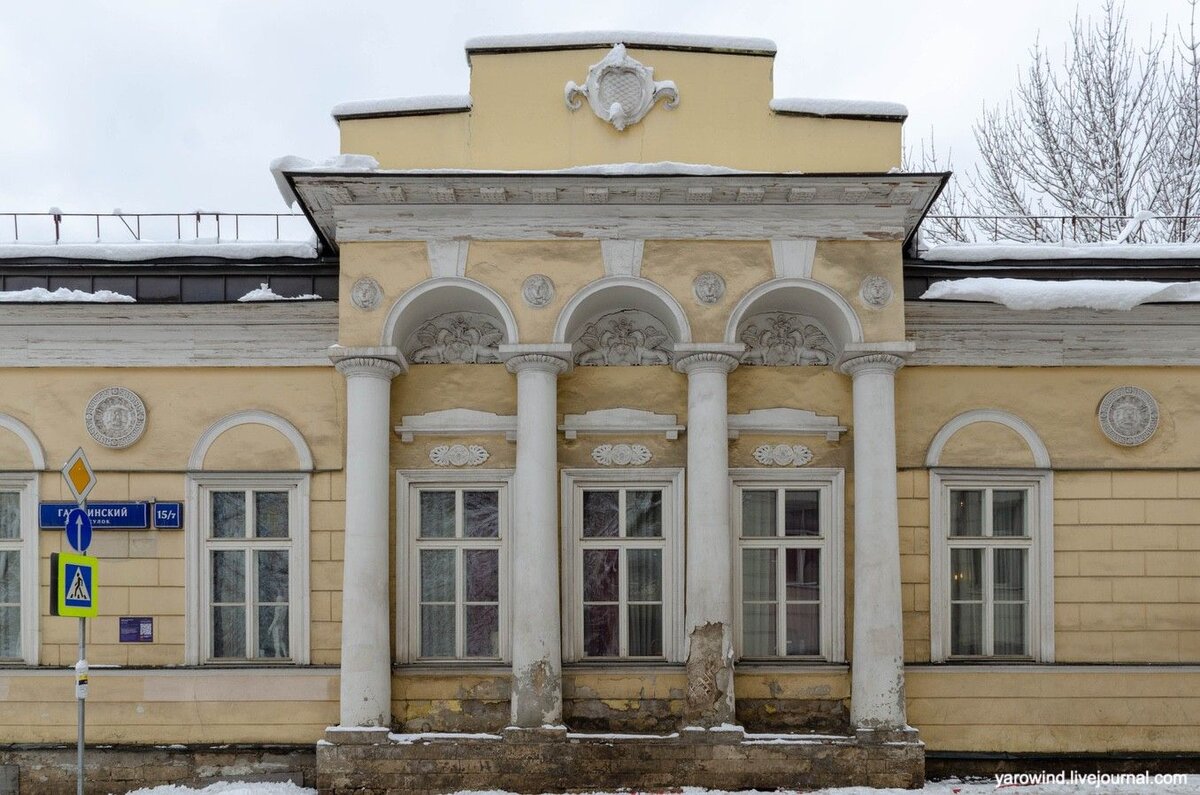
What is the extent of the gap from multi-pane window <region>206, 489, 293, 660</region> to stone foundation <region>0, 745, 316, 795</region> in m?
0.88

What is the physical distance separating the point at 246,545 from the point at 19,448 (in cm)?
238

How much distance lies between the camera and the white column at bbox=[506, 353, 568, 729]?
27.9 feet

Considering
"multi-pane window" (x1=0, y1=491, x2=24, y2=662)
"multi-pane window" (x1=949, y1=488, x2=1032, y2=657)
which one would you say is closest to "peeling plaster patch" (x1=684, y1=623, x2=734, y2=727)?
"multi-pane window" (x1=949, y1=488, x2=1032, y2=657)

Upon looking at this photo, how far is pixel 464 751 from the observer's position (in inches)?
335

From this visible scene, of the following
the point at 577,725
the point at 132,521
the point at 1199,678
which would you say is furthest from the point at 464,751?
the point at 1199,678

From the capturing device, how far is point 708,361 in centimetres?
882

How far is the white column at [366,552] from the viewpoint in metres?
8.51

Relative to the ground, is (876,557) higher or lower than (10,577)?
higher

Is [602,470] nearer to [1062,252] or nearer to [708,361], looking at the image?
[708,361]

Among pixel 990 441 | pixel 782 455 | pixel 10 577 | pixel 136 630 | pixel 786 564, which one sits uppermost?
pixel 990 441

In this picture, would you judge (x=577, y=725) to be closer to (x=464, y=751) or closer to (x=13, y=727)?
(x=464, y=751)

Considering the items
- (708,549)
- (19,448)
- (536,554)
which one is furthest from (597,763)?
(19,448)

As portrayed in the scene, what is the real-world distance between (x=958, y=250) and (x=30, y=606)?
955 centimetres

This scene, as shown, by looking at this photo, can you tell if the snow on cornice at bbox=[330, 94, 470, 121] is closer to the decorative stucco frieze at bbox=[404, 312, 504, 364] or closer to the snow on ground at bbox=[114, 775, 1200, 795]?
the decorative stucco frieze at bbox=[404, 312, 504, 364]
